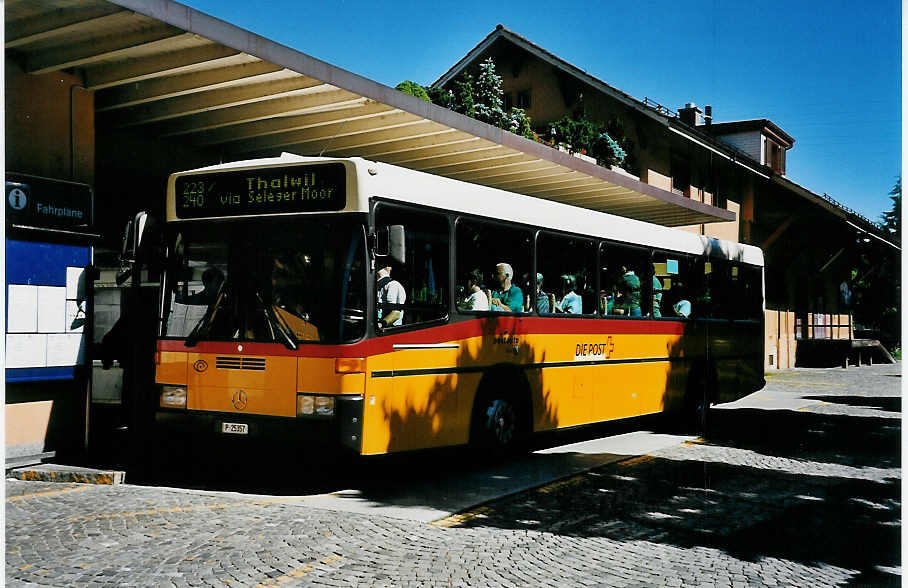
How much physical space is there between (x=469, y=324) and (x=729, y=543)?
11.8 feet

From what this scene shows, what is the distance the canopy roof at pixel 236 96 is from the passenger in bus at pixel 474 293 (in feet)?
9.03

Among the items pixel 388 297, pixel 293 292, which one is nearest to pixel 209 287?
pixel 293 292

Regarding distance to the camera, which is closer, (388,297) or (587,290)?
(388,297)

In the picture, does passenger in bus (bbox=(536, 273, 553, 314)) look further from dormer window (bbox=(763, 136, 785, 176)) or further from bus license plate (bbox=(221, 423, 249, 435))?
dormer window (bbox=(763, 136, 785, 176))

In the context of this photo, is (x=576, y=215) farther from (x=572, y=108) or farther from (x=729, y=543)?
(x=572, y=108)

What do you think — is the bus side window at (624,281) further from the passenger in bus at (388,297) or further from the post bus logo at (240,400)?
the post bus logo at (240,400)

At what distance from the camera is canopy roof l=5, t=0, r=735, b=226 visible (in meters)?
8.88

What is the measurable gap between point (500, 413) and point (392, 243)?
9.15 feet

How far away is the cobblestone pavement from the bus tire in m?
0.99

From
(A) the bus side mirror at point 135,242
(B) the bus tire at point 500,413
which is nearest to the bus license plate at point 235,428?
(A) the bus side mirror at point 135,242

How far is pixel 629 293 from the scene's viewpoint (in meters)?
12.8

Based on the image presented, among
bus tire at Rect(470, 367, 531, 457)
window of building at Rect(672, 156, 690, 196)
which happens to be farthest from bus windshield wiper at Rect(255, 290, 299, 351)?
window of building at Rect(672, 156, 690, 196)

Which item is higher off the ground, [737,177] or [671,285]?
[737,177]

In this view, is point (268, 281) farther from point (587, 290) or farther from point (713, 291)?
point (713, 291)
